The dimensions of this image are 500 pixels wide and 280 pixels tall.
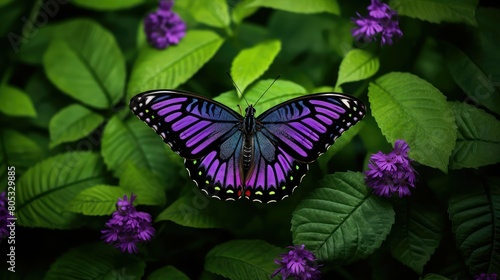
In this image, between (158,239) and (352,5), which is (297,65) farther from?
(158,239)

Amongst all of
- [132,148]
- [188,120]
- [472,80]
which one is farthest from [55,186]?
[472,80]

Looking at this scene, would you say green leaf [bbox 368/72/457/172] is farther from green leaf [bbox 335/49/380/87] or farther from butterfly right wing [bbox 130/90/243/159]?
butterfly right wing [bbox 130/90/243/159]

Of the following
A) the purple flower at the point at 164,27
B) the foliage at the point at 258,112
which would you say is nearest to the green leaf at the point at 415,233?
the foliage at the point at 258,112

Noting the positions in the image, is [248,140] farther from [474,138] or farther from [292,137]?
[474,138]

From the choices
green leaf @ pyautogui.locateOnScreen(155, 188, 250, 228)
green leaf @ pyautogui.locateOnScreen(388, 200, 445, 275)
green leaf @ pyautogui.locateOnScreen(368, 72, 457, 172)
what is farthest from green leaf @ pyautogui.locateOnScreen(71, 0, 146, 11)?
green leaf @ pyautogui.locateOnScreen(388, 200, 445, 275)

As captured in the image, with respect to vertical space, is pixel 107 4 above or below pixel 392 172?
above

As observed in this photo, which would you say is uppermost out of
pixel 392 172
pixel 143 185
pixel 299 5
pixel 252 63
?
pixel 299 5

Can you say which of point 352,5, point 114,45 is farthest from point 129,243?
point 352,5

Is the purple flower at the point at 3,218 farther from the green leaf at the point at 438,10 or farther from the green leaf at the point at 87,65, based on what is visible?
the green leaf at the point at 438,10

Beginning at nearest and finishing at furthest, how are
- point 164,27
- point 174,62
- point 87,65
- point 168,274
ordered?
point 168,274 < point 174,62 < point 164,27 < point 87,65
